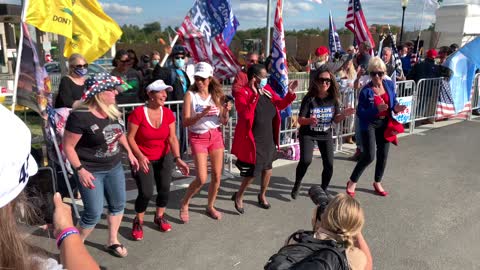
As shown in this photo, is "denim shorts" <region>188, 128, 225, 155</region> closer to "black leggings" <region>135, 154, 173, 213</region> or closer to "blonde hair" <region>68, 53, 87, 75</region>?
"black leggings" <region>135, 154, 173, 213</region>

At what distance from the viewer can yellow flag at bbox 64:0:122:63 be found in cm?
466

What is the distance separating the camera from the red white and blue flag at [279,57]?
6.68m

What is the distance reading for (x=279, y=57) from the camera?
690 cm

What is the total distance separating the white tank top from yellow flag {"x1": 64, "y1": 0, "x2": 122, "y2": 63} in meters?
1.20

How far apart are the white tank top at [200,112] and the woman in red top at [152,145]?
37 centimetres

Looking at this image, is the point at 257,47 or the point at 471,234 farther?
the point at 257,47

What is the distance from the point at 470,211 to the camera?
207 inches

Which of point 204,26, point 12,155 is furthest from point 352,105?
point 12,155

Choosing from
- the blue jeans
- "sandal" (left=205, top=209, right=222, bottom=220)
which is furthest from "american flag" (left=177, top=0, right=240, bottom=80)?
the blue jeans

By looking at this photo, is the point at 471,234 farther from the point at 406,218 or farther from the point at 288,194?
the point at 288,194

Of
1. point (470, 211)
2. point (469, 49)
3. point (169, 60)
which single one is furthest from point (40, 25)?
point (469, 49)

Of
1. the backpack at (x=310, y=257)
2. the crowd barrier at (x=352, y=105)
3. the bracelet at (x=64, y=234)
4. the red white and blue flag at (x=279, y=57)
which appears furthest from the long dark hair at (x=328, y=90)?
the bracelet at (x=64, y=234)

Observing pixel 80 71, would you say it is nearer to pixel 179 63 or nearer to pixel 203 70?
pixel 203 70

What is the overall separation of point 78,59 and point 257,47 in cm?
2154
